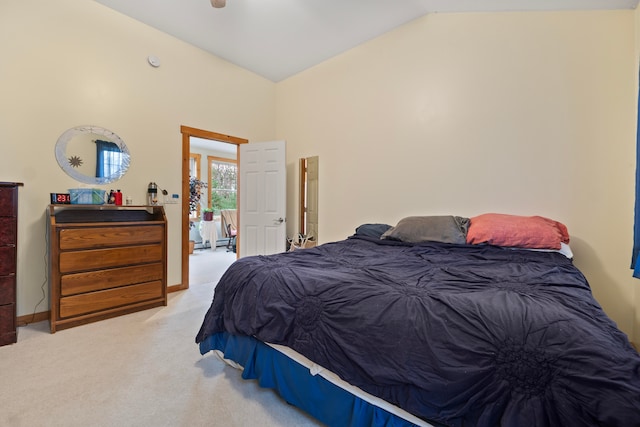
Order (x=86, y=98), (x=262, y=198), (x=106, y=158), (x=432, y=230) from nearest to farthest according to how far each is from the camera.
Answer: (x=432, y=230)
(x=86, y=98)
(x=106, y=158)
(x=262, y=198)

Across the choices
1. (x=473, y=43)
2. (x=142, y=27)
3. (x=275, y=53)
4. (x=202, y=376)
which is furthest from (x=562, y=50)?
(x=142, y=27)

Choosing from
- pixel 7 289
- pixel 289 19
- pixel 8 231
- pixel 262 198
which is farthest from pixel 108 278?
pixel 289 19

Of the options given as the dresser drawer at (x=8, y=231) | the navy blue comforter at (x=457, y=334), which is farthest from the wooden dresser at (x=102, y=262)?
the navy blue comforter at (x=457, y=334)

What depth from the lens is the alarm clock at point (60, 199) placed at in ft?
8.30

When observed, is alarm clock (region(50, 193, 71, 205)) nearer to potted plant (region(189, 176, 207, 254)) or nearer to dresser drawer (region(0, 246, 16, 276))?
dresser drawer (region(0, 246, 16, 276))

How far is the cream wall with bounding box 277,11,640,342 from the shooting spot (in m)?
2.18

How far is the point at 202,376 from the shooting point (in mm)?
1780

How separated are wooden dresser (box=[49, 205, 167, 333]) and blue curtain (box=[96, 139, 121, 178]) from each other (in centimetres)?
41

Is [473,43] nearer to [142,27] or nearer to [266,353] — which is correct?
[266,353]

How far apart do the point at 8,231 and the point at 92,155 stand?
3.43 feet

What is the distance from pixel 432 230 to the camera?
241cm

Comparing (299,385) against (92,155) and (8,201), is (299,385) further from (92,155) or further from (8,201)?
(92,155)

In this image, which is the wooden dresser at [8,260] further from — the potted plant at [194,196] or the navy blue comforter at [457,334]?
the potted plant at [194,196]

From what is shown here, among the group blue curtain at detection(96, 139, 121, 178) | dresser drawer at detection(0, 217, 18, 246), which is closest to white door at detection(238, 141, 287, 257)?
blue curtain at detection(96, 139, 121, 178)
